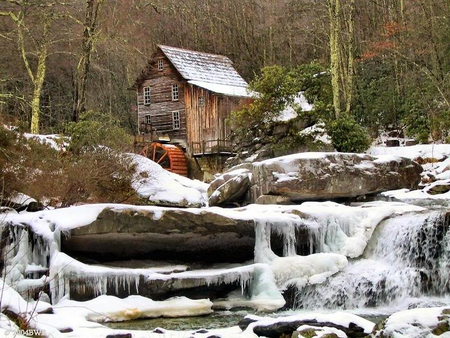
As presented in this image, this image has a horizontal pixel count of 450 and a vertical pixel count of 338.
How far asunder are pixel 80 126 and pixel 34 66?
2017 centimetres

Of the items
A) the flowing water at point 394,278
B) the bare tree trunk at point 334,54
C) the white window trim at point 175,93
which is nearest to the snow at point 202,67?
the white window trim at point 175,93

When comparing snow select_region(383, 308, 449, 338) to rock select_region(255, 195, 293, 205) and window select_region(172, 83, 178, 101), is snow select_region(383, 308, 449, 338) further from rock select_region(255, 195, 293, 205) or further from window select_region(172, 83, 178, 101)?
window select_region(172, 83, 178, 101)

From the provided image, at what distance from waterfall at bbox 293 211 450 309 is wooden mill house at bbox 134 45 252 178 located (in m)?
18.3

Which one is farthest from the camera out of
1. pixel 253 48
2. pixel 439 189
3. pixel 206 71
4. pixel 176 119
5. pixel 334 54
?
pixel 253 48

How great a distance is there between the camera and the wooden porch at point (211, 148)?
28969 mm

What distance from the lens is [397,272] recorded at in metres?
10.4

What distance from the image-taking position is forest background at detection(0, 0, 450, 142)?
22.5 metres

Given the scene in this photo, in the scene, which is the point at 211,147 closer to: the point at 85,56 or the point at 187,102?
the point at 187,102

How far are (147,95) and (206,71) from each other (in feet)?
12.6

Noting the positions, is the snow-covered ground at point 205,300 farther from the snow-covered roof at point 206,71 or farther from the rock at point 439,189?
the snow-covered roof at point 206,71

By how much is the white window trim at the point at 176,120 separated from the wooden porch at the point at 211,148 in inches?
72.8

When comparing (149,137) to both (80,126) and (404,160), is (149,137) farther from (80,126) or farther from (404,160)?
(404,160)

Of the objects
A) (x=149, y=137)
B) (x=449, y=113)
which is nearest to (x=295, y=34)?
(x=149, y=137)

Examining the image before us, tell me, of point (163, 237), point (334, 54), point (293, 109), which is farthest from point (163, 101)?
point (163, 237)
